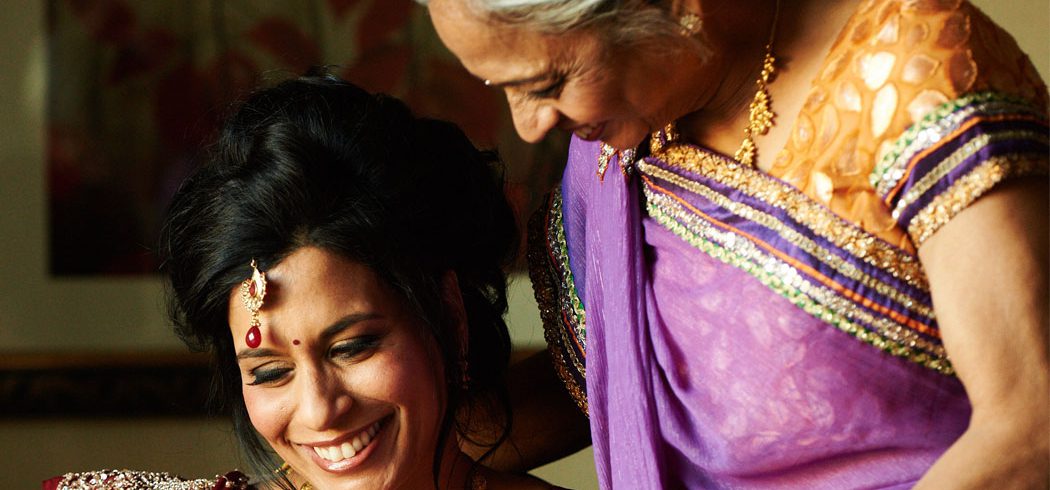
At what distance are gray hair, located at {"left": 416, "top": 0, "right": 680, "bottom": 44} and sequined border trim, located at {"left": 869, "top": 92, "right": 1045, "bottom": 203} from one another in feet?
0.84

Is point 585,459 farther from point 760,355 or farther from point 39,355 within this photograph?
point 760,355

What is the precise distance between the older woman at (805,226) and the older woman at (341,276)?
0.93ft

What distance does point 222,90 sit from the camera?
11.3 ft

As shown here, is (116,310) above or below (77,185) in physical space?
below

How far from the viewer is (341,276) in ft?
5.28

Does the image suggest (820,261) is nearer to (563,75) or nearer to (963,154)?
(963,154)

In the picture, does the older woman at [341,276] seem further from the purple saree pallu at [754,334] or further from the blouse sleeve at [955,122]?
the blouse sleeve at [955,122]

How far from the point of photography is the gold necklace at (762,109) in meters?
1.32

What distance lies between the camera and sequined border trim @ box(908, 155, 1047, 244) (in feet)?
3.54

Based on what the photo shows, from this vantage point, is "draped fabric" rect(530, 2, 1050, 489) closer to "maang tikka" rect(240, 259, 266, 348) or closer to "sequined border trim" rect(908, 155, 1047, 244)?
"sequined border trim" rect(908, 155, 1047, 244)

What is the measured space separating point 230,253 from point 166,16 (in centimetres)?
203

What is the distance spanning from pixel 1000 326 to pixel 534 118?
20.0 inches

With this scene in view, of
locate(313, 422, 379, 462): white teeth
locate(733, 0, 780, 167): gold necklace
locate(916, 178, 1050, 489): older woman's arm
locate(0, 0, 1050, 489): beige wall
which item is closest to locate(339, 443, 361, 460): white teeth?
locate(313, 422, 379, 462): white teeth

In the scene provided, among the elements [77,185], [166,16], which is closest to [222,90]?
[166,16]
